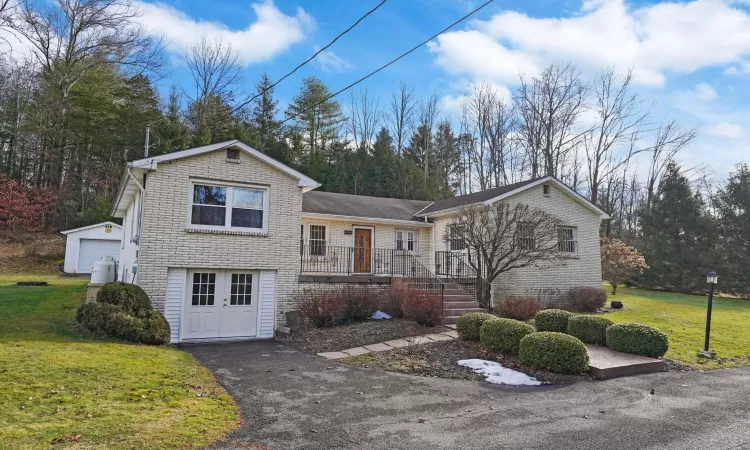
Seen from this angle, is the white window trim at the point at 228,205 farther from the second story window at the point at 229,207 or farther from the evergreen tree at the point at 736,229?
the evergreen tree at the point at 736,229

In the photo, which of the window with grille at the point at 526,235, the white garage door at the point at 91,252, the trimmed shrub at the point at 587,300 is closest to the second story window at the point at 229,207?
the window with grille at the point at 526,235

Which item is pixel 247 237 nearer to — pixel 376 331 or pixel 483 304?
pixel 376 331

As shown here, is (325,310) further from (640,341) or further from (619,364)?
(640,341)

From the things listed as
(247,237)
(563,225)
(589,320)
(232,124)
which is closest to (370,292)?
(247,237)

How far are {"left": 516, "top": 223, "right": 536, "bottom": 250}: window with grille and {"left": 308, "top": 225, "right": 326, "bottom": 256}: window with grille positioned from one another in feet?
23.9

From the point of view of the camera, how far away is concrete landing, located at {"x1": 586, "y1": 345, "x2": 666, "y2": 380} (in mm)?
8141

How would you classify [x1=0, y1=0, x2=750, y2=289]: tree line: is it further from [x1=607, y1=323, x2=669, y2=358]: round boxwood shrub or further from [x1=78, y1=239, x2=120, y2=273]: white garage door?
[x1=607, y1=323, x2=669, y2=358]: round boxwood shrub

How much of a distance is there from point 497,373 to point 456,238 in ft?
28.8

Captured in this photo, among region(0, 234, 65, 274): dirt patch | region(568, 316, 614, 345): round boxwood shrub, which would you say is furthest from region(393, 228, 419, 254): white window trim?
region(0, 234, 65, 274): dirt patch

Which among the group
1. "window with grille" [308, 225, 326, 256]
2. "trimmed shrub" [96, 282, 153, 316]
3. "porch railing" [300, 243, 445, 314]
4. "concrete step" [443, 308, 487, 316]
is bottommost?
"concrete step" [443, 308, 487, 316]

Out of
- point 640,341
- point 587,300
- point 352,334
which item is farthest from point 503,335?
point 587,300

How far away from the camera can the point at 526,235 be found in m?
15.8

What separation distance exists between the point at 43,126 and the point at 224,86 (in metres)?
12.5

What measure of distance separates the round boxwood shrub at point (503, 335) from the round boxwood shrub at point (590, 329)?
201 cm
